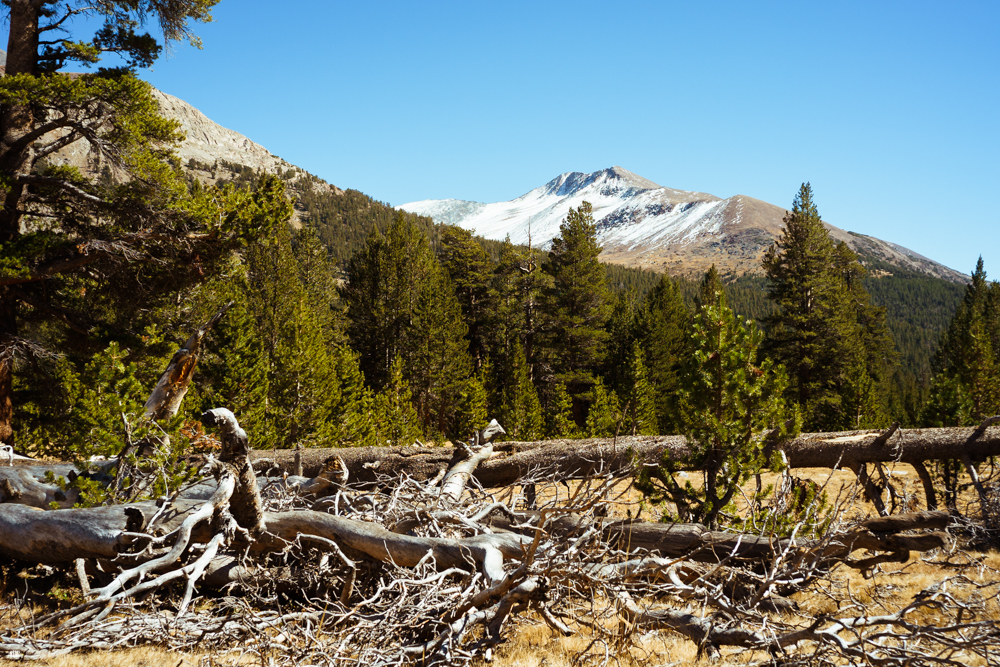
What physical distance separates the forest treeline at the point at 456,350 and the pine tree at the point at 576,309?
0.41 ft

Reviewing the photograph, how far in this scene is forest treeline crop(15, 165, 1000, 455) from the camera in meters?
10.3

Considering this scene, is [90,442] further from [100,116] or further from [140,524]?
[100,116]

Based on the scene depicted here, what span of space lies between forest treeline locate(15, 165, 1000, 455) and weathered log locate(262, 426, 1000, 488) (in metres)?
1.55

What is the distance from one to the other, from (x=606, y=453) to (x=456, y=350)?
2071 cm

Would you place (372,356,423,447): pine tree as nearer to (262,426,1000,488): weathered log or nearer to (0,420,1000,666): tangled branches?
(262,426,1000,488): weathered log

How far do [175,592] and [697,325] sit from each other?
286 inches

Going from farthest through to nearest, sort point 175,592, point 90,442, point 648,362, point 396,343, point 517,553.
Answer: point 396,343
point 648,362
point 90,442
point 175,592
point 517,553

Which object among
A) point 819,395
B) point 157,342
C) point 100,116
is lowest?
point 819,395

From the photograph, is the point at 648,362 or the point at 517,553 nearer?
the point at 517,553

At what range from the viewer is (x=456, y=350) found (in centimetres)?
2866

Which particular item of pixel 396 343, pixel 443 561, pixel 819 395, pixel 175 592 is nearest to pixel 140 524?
pixel 175 592

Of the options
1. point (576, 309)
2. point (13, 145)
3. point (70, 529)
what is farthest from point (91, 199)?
point (576, 309)

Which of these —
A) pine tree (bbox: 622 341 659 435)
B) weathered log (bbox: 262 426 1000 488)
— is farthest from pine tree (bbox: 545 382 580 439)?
weathered log (bbox: 262 426 1000 488)

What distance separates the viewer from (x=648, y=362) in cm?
2998
